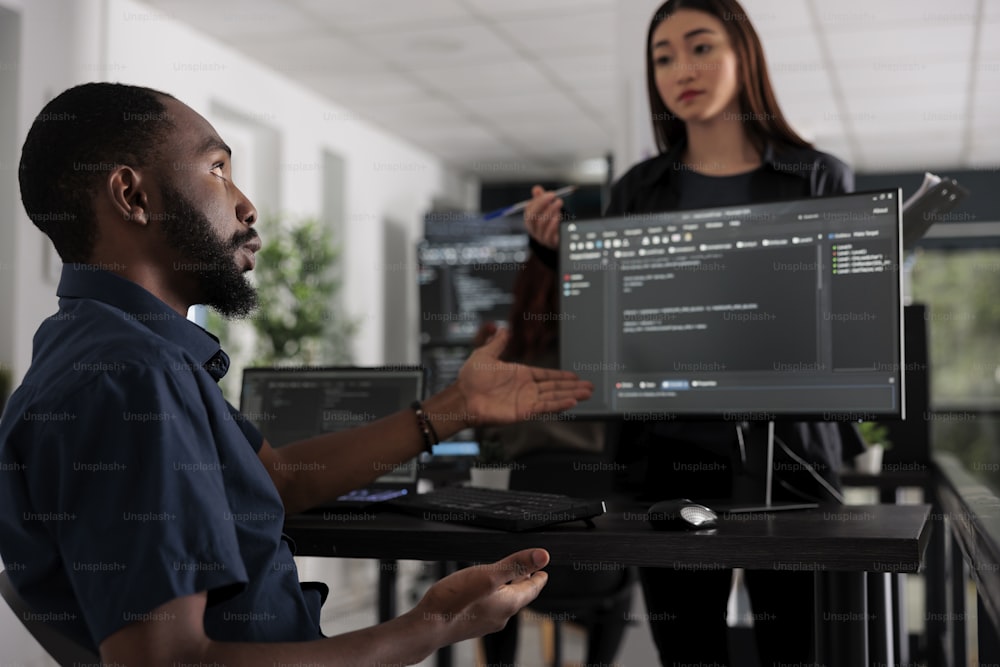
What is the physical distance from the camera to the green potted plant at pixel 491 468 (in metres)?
2.02

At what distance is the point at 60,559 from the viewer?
0.95m

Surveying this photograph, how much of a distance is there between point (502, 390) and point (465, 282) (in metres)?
5.45

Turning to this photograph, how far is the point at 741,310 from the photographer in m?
1.62

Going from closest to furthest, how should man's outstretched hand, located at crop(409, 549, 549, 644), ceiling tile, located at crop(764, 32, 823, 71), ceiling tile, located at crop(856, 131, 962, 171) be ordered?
1. man's outstretched hand, located at crop(409, 549, 549, 644)
2. ceiling tile, located at crop(764, 32, 823, 71)
3. ceiling tile, located at crop(856, 131, 962, 171)

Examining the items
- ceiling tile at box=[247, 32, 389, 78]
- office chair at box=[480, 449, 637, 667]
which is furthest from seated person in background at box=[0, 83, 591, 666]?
ceiling tile at box=[247, 32, 389, 78]

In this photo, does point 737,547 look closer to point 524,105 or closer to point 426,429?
point 426,429

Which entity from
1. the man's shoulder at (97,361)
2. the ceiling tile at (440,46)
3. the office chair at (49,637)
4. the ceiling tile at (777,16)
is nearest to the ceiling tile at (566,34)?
the ceiling tile at (440,46)

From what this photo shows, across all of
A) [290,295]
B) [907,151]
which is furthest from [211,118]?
[907,151]

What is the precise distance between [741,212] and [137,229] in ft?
3.06

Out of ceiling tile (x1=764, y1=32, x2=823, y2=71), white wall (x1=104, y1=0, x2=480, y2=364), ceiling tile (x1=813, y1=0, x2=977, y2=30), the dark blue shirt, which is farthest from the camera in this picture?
ceiling tile (x1=764, y1=32, x2=823, y2=71)

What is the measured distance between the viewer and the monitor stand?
1526mm

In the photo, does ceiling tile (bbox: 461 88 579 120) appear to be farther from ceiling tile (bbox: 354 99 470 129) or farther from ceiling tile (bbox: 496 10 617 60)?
ceiling tile (bbox: 496 10 617 60)

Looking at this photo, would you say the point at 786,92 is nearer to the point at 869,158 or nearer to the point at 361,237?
the point at 869,158

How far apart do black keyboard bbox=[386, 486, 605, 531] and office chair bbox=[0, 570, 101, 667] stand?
1.87ft
